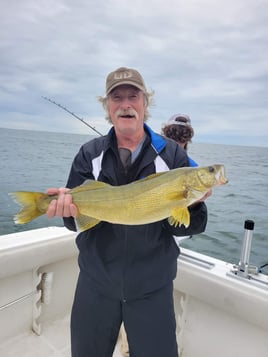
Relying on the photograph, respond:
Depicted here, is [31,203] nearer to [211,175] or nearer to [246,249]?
[211,175]

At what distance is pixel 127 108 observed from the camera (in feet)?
7.73

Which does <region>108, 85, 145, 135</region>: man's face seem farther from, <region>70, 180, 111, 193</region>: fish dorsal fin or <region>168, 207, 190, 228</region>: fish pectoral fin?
<region>168, 207, 190, 228</region>: fish pectoral fin

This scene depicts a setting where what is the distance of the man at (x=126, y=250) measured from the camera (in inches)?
88.7

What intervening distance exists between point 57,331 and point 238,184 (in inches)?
772

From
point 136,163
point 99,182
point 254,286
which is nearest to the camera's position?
point 99,182

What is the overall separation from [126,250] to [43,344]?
223 centimetres

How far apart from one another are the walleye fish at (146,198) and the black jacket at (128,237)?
0.19m

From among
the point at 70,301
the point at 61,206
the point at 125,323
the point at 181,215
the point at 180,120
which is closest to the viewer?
the point at 181,215

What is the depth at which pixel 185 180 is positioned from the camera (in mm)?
2074

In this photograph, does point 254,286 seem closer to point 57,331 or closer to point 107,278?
point 107,278

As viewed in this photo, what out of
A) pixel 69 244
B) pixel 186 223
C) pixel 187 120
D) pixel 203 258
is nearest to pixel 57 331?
pixel 69 244

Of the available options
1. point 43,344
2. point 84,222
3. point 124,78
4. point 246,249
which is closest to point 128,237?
point 84,222

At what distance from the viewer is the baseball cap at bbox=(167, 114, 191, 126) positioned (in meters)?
4.32

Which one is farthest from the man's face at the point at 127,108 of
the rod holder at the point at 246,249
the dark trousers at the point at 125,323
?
the rod holder at the point at 246,249
